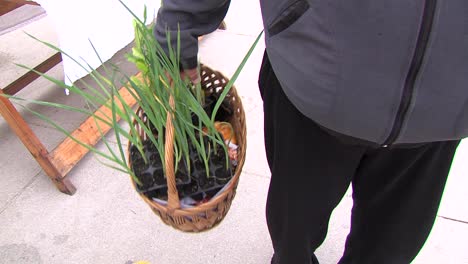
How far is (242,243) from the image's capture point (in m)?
1.29

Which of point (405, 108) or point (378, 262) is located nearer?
point (405, 108)

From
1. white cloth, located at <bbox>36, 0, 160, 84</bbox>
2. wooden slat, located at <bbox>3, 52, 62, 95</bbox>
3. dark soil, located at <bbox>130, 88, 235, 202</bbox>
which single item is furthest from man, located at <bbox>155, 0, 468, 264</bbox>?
wooden slat, located at <bbox>3, 52, 62, 95</bbox>

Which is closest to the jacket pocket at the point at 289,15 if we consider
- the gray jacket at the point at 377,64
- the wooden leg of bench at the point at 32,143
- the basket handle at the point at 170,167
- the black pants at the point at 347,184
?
the gray jacket at the point at 377,64

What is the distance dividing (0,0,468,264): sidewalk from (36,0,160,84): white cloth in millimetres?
488

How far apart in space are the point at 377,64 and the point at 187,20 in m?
0.38

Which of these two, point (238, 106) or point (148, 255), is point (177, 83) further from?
point (148, 255)

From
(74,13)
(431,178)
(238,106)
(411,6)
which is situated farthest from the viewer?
(74,13)

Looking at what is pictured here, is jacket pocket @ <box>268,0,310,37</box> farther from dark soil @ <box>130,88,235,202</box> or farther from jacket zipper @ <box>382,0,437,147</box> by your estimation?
dark soil @ <box>130,88,235,202</box>

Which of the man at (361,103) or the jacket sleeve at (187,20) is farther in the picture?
the jacket sleeve at (187,20)

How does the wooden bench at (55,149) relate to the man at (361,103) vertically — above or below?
below

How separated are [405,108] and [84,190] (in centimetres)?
133

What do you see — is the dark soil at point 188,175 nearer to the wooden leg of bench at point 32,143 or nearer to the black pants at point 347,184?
the black pants at point 347,184

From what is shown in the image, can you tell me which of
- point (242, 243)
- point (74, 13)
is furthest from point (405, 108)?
point (74, 13)

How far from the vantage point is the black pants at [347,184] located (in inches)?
27.3
